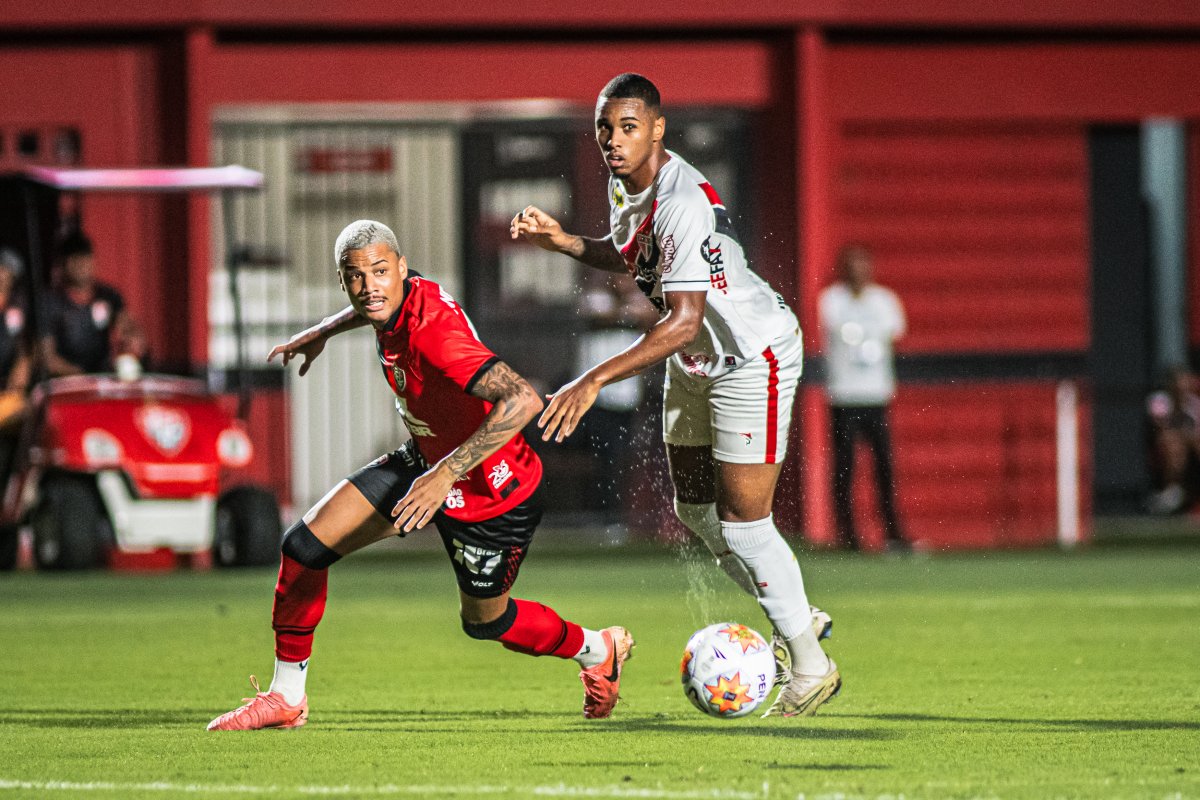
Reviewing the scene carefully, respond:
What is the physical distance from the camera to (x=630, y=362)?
21.8 feet

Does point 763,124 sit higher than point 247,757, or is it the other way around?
point 763,124

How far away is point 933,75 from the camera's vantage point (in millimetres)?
17656

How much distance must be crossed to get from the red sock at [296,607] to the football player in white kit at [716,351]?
1347 millimetres

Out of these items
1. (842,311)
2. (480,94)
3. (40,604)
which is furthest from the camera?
(480,94)

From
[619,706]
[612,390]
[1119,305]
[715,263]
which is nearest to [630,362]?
[715,263]

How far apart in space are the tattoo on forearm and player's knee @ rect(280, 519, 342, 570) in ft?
2.13

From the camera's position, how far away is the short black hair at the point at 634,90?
23.1ft

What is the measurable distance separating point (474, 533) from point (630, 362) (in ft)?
2.84

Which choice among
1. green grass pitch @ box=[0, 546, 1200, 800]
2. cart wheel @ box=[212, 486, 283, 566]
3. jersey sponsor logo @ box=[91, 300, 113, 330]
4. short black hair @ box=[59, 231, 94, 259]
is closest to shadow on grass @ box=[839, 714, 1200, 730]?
green grass pitch @ box=[0, 546, 1200, 800]

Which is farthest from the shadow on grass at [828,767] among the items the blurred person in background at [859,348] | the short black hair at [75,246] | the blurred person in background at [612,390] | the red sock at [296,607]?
the blurred person in background at [612,390]

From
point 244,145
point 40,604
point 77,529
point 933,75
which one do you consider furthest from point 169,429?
point 933,75

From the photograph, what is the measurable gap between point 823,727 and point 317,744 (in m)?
1.65

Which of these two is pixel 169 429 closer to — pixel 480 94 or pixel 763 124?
pixel 480 94

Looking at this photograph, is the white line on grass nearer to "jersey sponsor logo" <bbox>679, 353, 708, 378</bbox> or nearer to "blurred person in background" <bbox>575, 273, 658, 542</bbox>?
"jersey sponsor logo" <bbox>679, 353, 708, 378</bbox>
